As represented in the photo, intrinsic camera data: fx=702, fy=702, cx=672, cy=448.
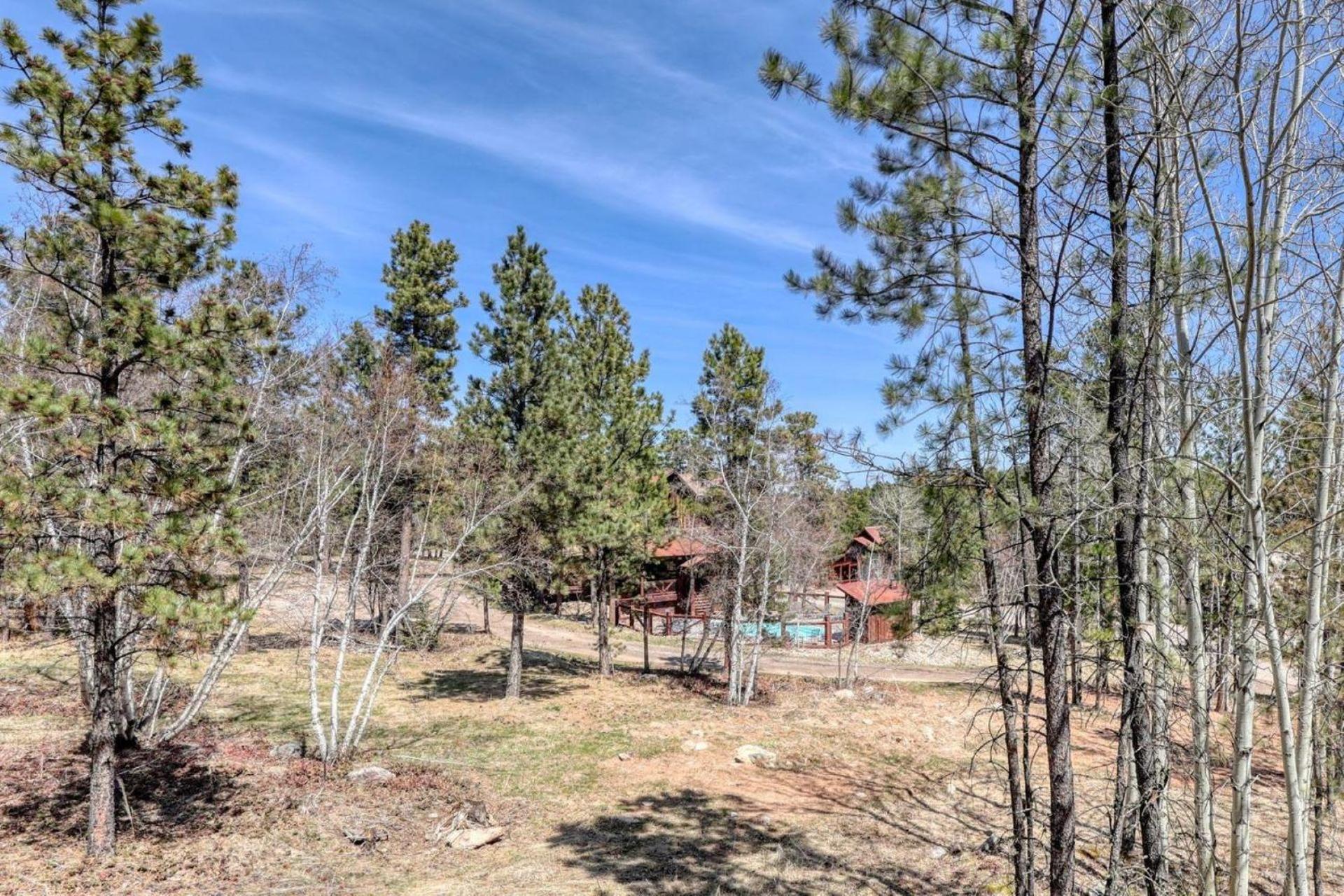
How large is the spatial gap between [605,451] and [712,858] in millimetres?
9786

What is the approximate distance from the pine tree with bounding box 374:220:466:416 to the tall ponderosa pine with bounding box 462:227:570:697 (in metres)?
7.08

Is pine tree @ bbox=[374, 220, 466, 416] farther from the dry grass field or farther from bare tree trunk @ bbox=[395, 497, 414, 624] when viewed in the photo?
the dry grass field

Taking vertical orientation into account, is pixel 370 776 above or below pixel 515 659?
below

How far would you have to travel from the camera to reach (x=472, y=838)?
30.2ft

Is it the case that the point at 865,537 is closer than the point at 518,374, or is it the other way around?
the point at 518,374

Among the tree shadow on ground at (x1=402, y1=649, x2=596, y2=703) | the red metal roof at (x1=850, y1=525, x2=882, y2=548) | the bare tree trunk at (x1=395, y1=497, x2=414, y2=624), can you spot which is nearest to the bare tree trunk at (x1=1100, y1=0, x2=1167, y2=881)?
the tree shadow on ground at (x1=402, y1=649, x2=596, y2=703)

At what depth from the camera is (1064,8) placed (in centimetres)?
578

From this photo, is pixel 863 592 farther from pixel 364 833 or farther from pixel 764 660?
pixel 364 833

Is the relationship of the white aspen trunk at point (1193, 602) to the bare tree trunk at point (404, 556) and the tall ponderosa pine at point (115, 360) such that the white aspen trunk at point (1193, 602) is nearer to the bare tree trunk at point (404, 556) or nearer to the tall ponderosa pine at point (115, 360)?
the tall ponderosa pine at point (115, 360)

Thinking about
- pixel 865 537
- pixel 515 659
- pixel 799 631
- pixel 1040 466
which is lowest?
pixel 799 631

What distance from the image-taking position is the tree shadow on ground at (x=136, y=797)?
8.29 metres

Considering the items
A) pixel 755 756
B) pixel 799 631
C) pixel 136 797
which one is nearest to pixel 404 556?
pixel 136 797

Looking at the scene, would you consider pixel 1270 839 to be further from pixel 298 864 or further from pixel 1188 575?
pixel 298 864

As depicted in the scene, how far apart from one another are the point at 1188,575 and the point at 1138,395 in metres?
1.51
